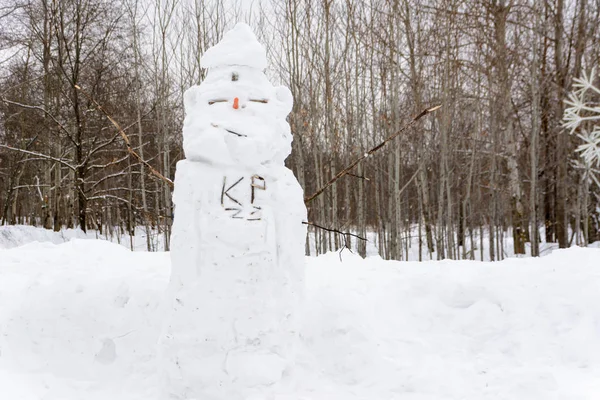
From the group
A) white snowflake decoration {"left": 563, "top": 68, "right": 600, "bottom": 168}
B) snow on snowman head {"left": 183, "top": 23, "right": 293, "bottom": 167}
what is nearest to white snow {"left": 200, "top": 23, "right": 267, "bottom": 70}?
snow on snowman head {"left": 183, "top": 23, "right": 293, "bottom": 167}

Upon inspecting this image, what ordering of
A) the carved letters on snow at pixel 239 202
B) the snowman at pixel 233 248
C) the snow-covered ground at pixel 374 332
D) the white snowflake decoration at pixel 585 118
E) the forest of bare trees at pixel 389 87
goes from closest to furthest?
the white snowflake decoration at pixel 585 118 → the snowman at pixel 233 248 → the carved letters on snow at pixel 239 202 → the snow-covered ground at pixel 374 332 → the forest of bare trees at pixel 389 87

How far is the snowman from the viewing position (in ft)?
10.7

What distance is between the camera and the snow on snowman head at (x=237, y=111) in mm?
3418

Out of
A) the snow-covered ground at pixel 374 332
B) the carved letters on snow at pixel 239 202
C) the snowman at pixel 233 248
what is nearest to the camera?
the snowman at pixel 233 248

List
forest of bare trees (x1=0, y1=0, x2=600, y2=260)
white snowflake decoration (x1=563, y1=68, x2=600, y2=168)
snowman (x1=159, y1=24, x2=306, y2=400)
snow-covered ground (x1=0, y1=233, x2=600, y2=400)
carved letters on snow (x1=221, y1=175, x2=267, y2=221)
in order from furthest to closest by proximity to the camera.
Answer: forest of bare trees (x1=0, y1=0, x2=600, y2=260)
snow-covered ground (x1=0, y1=233, x2=600, y2=400)
carved letters on snow (x1=221, y1=175, x2=267, y2=221)
snowman (x1=159, y1=24, x2=306, y2=400)
white snowflake decoration (x1=563, y1=68, x2=600, y2=168)

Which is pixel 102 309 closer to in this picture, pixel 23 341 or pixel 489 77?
pixel 23 341

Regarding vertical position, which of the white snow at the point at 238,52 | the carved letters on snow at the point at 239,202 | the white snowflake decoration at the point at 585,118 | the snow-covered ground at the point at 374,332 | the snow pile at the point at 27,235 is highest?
the white snow at the point at 238,52

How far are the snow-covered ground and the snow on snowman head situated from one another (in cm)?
181

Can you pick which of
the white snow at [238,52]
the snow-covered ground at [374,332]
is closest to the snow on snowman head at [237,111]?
the white snow at [238,52]

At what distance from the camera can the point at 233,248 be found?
10.9ft

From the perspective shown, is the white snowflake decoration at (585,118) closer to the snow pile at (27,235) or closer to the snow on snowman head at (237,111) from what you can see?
the snow on snowman head at (237,111)

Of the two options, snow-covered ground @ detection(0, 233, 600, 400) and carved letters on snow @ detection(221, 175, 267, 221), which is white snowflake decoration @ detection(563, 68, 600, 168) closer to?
snow-covered ground @ detection(0, 233, 600, 400)

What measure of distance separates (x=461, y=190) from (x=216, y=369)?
10.6 m

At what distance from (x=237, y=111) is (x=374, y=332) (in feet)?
8.07
